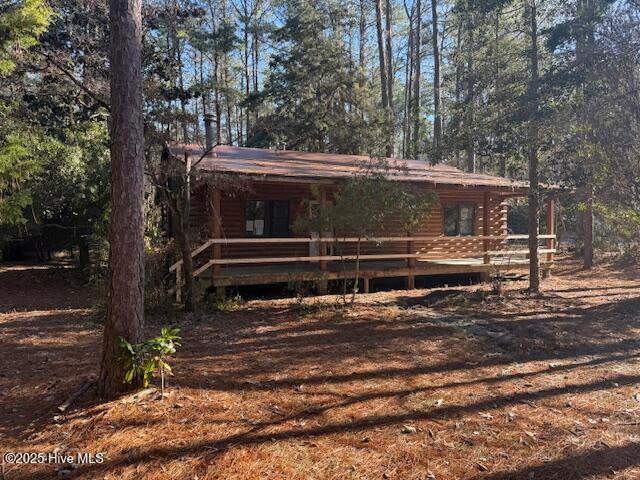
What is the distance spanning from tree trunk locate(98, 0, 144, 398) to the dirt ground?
597 millimetres

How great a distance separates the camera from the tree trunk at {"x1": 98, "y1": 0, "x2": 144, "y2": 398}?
15.5 ft

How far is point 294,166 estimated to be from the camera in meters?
13.5

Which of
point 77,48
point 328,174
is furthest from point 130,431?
point 77,48

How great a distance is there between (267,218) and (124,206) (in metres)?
9.64

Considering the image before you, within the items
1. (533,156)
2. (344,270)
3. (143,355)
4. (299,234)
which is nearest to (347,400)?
(143,355)

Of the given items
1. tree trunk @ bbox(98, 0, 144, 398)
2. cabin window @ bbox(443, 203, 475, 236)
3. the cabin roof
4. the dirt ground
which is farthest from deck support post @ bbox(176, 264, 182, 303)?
cabin window @ bbox(443, 203, 475, 236)

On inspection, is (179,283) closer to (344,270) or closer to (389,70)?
(344,270)

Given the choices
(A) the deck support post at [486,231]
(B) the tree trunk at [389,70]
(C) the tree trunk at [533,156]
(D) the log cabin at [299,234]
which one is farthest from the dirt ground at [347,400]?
(B) the tree trunk at [389,70]

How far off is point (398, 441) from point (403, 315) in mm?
5828

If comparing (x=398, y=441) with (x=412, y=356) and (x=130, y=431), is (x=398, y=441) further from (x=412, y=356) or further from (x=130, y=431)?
(x=412, y=356)

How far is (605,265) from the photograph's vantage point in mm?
19078

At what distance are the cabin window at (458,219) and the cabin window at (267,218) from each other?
250 inches

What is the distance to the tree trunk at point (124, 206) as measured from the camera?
186 inches

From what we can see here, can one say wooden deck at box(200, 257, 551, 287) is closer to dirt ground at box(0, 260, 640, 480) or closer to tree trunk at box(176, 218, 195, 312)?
tree trunk at box(176, 218, 195, 312)
